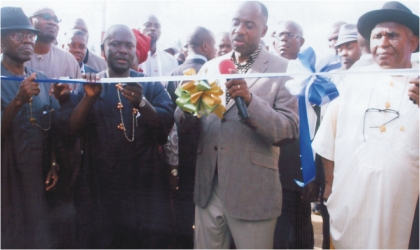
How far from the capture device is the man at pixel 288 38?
314cm

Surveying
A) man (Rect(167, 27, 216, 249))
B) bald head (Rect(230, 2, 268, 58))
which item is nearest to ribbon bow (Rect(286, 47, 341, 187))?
bald head (Rect(230, 2, 268, 58))

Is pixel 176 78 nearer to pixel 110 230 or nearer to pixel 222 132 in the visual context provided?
pixel 222 132

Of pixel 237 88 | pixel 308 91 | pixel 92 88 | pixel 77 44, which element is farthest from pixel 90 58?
pixel 308 91

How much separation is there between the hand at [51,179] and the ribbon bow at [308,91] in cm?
173

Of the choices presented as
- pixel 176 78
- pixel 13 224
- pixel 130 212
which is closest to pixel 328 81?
pixel 176 78

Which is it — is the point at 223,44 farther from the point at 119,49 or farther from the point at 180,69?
the point at 119,49

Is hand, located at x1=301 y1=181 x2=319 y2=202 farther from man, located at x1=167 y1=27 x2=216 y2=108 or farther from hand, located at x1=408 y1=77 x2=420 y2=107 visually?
man, located at x1=167 y1=27 x2=216 y2=108

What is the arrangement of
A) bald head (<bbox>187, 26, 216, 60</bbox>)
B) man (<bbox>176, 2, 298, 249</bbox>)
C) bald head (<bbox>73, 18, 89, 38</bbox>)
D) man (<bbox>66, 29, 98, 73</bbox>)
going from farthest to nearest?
man (<bbox>66, 29, 98, 73</bbox>)
bald head (<bbox>187, 26, 216, 60</bbox>)
bald head (<bbox>73, 18, 89, 38</bbox>)
man (<bbox>176, 2, 298, 249</bbox>)

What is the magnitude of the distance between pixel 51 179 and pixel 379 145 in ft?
7.22

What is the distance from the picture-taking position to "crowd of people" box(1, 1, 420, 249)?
2.48 metres

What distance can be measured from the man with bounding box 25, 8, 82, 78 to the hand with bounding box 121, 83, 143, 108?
A: 2.30 ft

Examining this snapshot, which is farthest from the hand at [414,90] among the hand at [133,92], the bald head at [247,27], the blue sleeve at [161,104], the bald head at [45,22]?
the bald head at [45,22]

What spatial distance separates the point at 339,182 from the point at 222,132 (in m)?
0.78

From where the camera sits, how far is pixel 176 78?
275 cm
